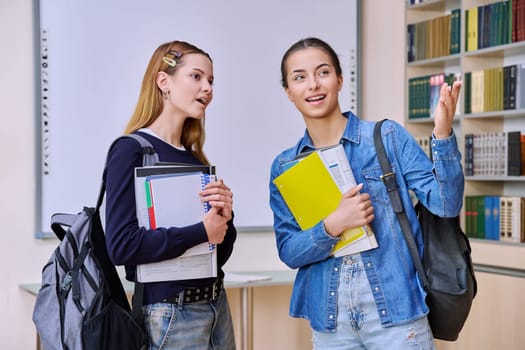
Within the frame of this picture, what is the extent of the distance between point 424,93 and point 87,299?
10.1ft

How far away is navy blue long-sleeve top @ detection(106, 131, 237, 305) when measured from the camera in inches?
65.7

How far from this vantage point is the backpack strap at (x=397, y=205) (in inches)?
65.2

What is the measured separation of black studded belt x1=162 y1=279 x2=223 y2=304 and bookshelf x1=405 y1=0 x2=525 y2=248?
7.91 ft

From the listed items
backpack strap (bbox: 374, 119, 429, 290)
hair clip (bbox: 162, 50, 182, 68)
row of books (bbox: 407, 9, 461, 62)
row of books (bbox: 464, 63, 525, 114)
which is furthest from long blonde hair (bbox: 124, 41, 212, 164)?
row of books (bbox: 407, 9, 461, 62)

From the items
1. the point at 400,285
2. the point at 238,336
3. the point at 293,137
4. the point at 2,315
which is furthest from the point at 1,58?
the point at 400,285

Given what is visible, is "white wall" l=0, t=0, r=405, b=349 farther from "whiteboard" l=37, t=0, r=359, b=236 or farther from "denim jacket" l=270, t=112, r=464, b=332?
"denim jacket" l=270, t=112, r=464, b=332

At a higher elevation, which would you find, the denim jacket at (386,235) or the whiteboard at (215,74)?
the whiteboard at (215,74)

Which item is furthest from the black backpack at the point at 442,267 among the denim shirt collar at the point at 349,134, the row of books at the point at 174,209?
the row of books at the point at 174,209

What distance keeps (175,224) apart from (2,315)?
7.15 feet

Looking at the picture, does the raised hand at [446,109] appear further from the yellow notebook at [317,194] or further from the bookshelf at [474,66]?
the bookshelf at [474,66]

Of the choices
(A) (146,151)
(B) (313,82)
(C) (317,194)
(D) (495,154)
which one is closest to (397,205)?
(C) (317,194)

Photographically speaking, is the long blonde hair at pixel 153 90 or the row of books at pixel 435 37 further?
the row of books at pixel 435 37

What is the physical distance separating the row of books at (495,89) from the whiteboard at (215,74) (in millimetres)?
760

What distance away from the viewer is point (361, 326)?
5.42 ft
